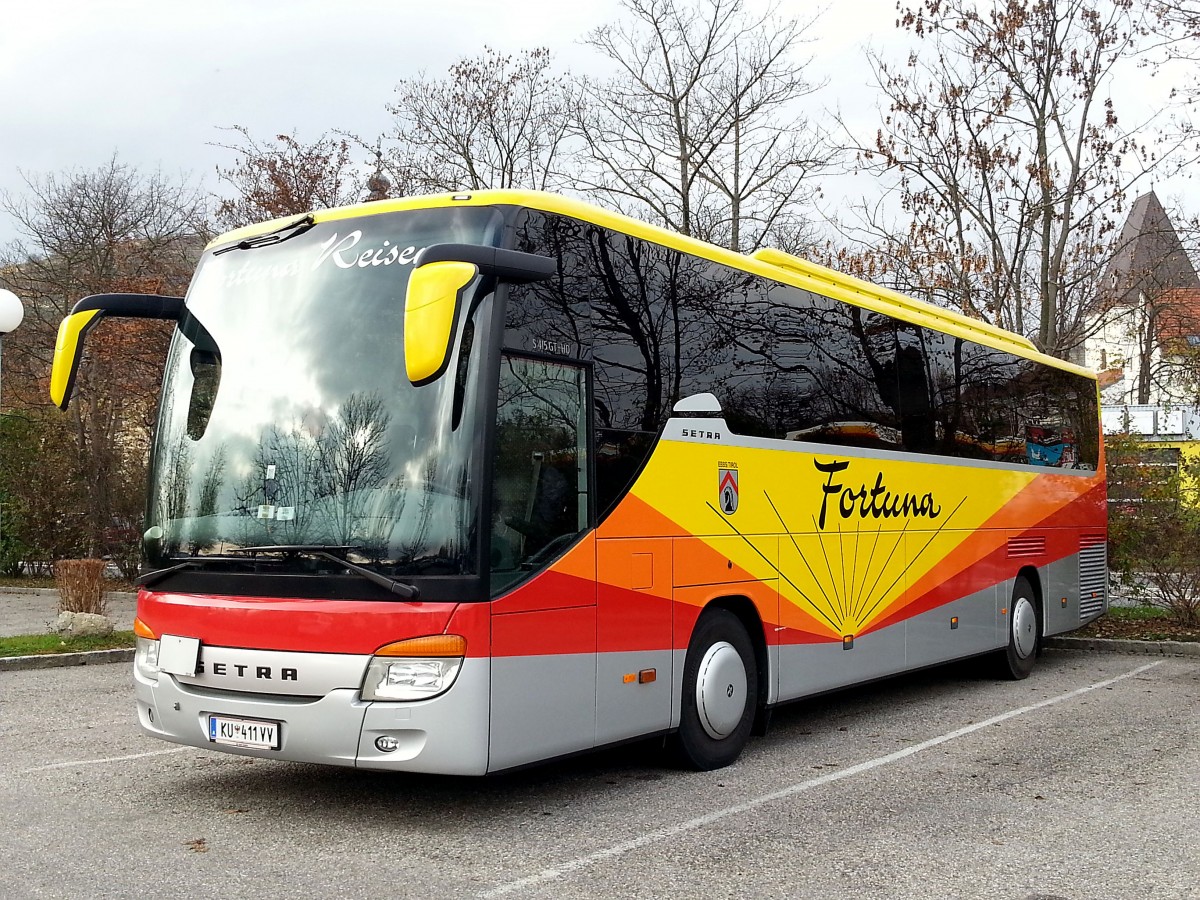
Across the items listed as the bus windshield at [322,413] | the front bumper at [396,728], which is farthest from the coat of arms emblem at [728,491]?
the front bumper at [396,728]

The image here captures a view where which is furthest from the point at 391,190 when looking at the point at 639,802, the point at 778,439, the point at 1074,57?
the point at 639,802

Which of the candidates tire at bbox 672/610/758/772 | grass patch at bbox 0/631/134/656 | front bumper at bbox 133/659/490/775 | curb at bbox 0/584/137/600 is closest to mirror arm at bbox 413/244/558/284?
front bumper at bbox 133/659/490/775

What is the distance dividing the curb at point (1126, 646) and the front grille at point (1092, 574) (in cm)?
41

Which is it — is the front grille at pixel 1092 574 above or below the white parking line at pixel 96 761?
above

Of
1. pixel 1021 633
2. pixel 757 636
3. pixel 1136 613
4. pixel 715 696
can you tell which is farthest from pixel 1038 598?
pixel 715 696

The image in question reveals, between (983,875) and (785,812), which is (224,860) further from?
(983,875)

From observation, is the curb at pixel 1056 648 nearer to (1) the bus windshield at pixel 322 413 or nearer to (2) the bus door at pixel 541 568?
(1) the bus windshield at pixel 322 413

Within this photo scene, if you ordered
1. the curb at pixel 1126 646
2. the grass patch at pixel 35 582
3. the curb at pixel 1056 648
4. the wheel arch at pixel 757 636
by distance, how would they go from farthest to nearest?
the grass patch at pixel 35 582
the curb at pixel 1126 646
the curb at pixel 1056 648
the wheel arch at pixel 757 636

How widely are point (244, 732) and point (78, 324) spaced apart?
8.49 ft

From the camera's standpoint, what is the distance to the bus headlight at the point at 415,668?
6.01m

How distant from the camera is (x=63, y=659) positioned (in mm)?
13664

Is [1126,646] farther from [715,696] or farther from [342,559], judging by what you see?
[342,559]

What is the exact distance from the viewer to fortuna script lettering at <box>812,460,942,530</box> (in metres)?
9.34

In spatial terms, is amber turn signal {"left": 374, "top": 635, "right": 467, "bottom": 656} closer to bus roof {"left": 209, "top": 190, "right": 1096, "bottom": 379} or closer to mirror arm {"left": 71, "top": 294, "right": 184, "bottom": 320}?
bus roof {"left": 209, "top": 190, "right": 1096, "bottom": 379}
